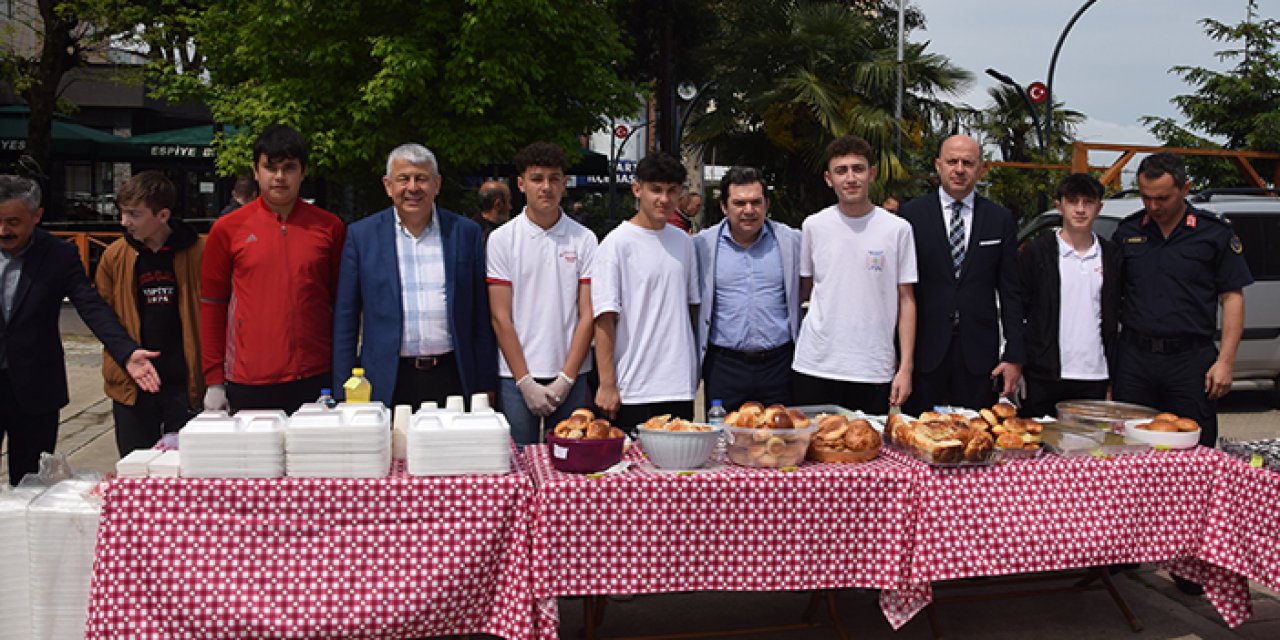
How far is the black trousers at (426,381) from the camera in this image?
13.7ft

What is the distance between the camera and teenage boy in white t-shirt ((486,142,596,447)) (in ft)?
14.2

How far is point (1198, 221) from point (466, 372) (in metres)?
3.45

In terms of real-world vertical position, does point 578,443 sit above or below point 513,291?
below

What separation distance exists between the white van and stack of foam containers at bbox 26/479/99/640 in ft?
24.5

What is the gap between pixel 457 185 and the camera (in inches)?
714

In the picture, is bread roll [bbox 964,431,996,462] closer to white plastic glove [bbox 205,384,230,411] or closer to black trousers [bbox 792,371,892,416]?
black trousers [bbox 792,371,892,416]

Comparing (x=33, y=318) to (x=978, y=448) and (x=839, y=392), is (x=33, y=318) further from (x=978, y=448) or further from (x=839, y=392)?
(x=978, y=448)

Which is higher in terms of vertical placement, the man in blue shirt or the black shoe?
the man in blue shirt

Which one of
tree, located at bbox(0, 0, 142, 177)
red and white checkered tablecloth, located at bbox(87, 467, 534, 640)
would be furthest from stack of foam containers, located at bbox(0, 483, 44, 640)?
tree, located at bbox(0, 0, 142, 177)

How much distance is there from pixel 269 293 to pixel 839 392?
245 cm

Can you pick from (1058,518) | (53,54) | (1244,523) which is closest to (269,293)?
(1058,518)

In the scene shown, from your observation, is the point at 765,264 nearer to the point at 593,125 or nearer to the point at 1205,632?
the point at 1205,632

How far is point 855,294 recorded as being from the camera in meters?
4.44

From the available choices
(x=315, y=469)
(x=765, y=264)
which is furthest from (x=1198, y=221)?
(x=315, y=469)
